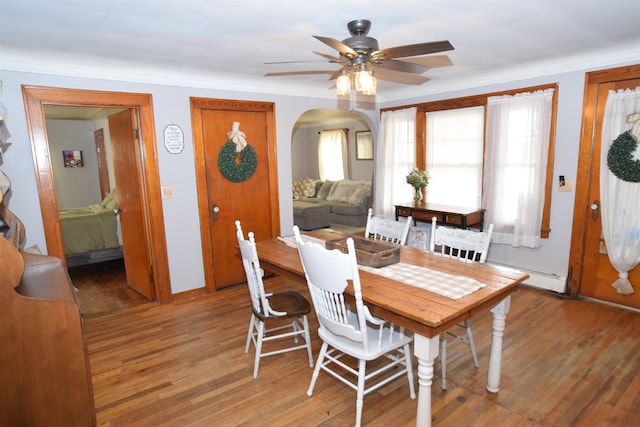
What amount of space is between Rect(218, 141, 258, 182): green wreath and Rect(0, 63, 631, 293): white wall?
33 centimetres

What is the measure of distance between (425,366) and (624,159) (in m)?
2.78

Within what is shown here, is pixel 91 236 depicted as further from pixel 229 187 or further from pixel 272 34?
pixel 272 34

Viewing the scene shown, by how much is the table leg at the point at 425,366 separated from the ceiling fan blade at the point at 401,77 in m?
2.79

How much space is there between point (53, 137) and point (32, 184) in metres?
4.62

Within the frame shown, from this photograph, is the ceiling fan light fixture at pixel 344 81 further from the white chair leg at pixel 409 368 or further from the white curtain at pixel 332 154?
the white curtain at pixel 332 154

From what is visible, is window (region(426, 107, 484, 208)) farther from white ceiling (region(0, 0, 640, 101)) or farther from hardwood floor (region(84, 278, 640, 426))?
hardwood floor (region(84, 278, 640, 426))

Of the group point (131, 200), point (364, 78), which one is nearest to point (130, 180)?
point (131, 200)

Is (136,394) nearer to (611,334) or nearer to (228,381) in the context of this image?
(228,381)

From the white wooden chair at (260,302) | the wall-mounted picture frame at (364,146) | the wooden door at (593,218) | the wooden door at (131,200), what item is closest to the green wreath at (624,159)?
the wooden door at (593,218)

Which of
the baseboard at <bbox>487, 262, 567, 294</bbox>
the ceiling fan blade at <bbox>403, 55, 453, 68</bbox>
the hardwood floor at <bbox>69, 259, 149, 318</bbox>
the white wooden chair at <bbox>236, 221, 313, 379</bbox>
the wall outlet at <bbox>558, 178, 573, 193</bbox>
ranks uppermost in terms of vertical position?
the ceiling fan blade at <bbox>403, 55, 453, 68</bbox>

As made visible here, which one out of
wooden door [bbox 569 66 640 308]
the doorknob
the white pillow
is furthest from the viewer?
the white pillow

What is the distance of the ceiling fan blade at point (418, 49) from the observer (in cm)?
176

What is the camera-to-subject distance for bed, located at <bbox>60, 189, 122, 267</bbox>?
15.2ft

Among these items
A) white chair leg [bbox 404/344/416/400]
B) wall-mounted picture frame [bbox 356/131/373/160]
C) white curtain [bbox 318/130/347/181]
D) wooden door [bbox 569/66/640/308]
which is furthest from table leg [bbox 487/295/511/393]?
white curtain [bbox 318/130/347/181]
